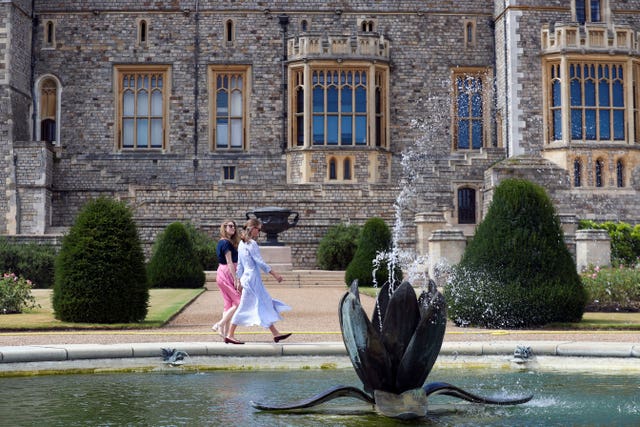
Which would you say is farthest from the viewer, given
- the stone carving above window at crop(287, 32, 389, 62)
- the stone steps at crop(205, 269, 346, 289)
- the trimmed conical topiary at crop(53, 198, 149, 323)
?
the stone carving above window at crop(287, 32, 389, 62)

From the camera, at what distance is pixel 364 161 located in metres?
32.6

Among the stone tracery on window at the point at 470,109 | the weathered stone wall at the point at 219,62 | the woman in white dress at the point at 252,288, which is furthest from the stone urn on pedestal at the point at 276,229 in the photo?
the woman in white dress at the point at 252,288

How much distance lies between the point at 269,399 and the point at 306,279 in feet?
55.6

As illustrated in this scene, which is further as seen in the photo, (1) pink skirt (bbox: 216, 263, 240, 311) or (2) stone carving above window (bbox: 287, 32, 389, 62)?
(2) stone carving above window (bbox: 287, 32, 389, 62)

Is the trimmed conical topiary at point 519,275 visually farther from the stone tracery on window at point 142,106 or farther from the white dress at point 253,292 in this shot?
the stone tracery on window at point 142,106

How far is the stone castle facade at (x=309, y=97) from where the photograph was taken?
31.1 m

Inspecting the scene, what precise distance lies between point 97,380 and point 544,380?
437 cm

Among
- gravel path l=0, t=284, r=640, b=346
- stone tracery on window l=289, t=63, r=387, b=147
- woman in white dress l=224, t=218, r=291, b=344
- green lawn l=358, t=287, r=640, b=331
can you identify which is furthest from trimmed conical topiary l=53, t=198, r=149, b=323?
stone tracery on window l=289, t=63, r=387, b=147

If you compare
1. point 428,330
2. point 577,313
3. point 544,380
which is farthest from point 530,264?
point 428,330

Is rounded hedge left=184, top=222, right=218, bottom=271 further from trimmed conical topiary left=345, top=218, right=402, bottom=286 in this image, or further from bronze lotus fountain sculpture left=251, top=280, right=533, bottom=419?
bronze lotus fountain sculpture left=251, top=280, right=533, bottom=419

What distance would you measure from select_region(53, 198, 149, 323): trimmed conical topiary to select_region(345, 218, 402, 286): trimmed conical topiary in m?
9.16

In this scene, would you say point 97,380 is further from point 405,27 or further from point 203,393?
point 405,27

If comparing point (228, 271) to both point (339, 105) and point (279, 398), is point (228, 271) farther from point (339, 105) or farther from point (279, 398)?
point (339, 105)

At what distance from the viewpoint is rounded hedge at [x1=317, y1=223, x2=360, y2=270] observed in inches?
1058
